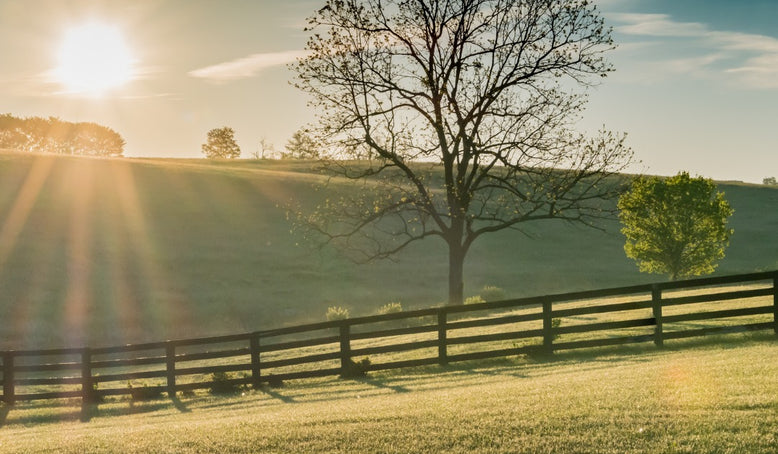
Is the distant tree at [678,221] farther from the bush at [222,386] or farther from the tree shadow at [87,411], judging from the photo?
the tree shadow at [87,411]

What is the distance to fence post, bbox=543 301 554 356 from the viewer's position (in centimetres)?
2073

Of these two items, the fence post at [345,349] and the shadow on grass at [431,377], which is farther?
the fence post at [345,349]

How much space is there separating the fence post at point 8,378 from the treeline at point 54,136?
492 ft

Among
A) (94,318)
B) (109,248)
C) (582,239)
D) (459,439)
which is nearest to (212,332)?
(94,318)

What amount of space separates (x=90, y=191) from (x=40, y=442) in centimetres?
5811

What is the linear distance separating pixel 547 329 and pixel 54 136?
160921 millimetres

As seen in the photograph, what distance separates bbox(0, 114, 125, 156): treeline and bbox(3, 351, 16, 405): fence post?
492ft

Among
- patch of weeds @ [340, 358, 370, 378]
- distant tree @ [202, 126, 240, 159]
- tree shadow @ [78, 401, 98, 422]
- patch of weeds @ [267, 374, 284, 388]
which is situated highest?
distant tree @ [202, 126, 240, 159]

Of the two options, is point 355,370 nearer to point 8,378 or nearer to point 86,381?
point 86,381

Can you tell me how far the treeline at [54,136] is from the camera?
163m

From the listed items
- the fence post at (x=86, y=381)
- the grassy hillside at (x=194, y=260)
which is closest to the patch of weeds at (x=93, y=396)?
the fence post at (x=86, y=381)

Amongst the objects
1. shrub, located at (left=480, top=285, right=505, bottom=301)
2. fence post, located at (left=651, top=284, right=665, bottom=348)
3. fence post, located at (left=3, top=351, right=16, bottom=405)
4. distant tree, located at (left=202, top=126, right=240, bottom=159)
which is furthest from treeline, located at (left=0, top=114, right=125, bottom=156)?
fence post, located at (left=651, top=284, right=665, bottom=348)

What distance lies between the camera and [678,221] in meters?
41.1

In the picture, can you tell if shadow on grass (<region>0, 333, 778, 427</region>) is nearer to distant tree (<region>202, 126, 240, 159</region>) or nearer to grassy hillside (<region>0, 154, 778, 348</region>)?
grassy hillside (<region>0, 154, 778, 348</region>)
